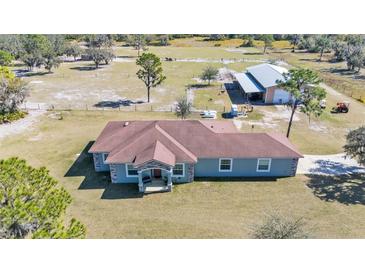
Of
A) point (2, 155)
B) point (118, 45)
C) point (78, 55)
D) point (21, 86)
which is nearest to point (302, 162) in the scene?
point (2, 155)

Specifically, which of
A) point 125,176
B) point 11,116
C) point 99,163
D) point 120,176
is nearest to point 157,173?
point 125,176

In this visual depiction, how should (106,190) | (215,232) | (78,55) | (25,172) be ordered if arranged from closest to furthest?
(25,172) → (215,232) → (106,190) → (78,55)

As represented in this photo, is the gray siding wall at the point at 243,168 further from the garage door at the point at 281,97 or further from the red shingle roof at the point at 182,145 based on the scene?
the garage door at the point at 281,97

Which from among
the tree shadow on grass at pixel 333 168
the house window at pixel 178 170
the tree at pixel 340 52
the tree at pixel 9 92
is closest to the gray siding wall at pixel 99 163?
the house window at pixel 178 170

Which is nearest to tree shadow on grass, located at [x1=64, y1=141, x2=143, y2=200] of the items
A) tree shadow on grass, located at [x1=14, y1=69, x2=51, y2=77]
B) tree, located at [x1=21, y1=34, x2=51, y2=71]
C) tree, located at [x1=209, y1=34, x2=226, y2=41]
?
tree shadow on grass, located at [x1=14, y1=69, x2=51, y2=77]

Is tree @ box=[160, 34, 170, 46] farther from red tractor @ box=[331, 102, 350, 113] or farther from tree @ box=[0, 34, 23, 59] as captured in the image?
red tractor @ box=[331, 102, 350, 113]

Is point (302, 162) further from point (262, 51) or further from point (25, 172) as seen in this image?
point (262, 51)

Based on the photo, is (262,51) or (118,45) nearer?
(262,51)
